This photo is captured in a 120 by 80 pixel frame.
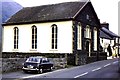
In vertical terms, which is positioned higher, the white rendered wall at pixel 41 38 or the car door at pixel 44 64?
the white rendered wall at pixel 41 38

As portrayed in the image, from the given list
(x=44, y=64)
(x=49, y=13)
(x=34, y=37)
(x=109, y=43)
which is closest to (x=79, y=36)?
(x=49, y=13)

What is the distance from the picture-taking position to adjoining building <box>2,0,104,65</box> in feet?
120

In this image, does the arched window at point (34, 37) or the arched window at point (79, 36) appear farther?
the arched window at point (34, 37)

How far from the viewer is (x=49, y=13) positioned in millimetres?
40219

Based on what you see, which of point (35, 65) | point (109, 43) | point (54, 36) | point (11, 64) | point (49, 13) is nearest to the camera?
point (35, 65)

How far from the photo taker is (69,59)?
1320 inches

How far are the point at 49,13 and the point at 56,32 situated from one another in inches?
151

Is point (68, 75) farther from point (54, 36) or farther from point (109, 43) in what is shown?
point (109, 43)

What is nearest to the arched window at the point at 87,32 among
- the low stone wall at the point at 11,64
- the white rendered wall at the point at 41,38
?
the white rendered wall at the point at 41,38

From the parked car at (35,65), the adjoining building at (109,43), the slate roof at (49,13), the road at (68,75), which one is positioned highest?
the slate roof at (49,13)

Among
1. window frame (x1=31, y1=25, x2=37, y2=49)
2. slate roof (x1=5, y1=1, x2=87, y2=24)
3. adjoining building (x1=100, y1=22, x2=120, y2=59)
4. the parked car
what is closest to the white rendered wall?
window frame (x1=31, y1=25, x2=37, y2=49)

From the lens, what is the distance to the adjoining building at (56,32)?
3659cm

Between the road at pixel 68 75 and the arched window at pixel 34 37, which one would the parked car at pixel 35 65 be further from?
the arched window at pixel 34 37

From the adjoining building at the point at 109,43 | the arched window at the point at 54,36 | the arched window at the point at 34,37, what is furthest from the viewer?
the adjoining building at the point at 109,43
